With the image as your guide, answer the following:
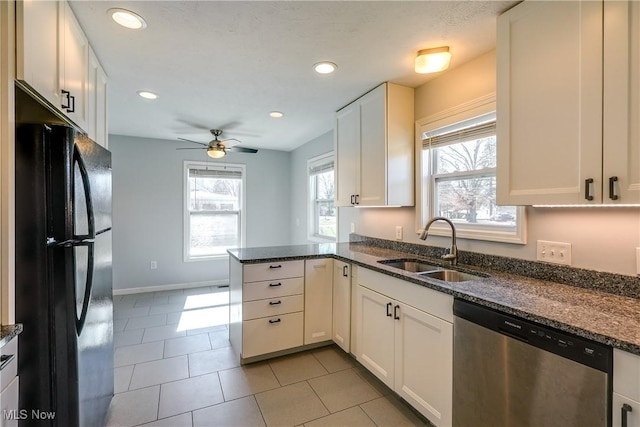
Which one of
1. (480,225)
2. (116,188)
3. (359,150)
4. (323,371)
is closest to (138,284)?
(116,188)

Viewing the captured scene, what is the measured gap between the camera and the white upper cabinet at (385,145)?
250 cm

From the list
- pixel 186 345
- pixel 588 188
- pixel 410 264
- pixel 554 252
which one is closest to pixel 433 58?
pixel 588 188

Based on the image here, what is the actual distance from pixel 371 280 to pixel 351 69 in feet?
5.16

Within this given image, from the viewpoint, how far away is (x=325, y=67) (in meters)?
2.20

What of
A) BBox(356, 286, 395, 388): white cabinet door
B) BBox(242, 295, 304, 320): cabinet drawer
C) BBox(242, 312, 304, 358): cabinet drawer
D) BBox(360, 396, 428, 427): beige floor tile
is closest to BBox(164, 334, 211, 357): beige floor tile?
BBox(242, 312, 304, 358): cabinet drawer

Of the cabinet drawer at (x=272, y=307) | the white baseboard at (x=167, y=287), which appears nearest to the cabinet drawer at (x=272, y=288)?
the cabinet drawer at (x=272, y=307)

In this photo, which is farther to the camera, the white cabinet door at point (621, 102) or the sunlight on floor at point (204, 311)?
the sunlight on floor at point (204, 311)

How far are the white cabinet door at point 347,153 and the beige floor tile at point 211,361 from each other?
1761mm

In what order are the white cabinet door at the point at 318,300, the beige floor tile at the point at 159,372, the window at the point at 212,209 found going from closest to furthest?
the beige floor tile at the point at 159,372 → the white cabinet door at the point at 318,300 → the window at the point at 212,209

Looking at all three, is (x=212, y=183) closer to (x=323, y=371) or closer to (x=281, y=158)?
(x=281, y=158)

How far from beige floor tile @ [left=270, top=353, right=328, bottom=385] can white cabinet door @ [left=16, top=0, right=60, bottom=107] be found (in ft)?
7.18

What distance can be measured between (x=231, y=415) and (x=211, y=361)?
2.44 feet

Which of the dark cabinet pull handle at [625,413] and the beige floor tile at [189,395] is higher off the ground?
the dark cabinet pull handle at [625,413]

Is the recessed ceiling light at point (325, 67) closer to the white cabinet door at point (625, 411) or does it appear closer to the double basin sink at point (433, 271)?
the double basin sink at point (433, 271)
